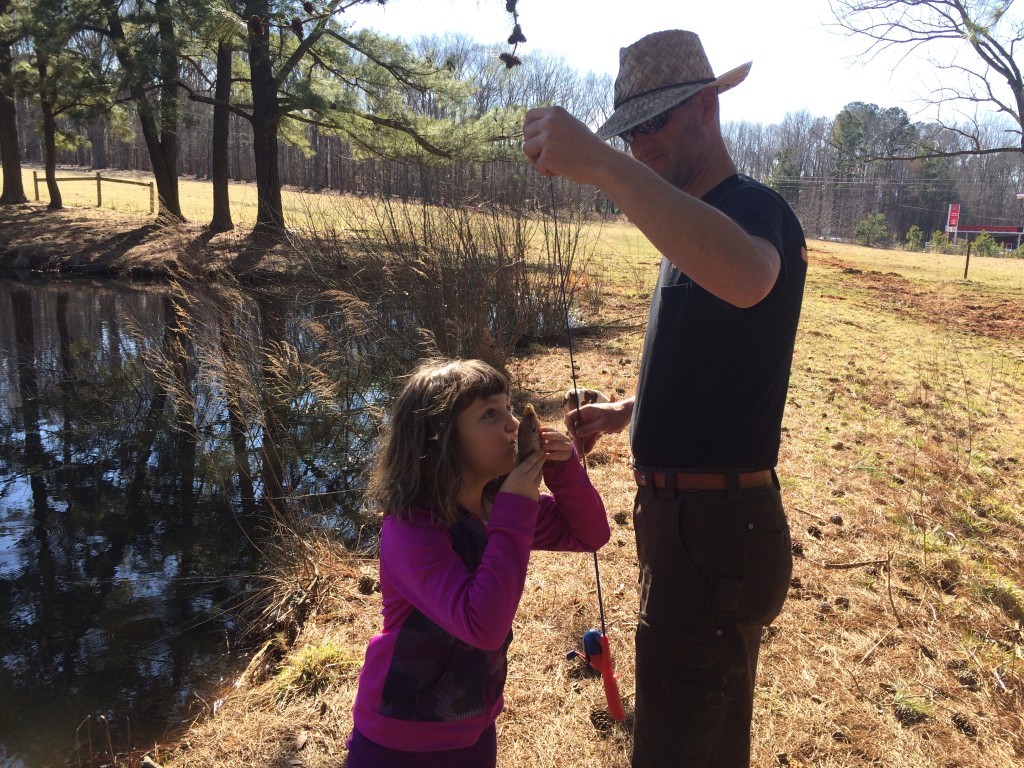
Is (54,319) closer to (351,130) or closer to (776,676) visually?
(351,130)

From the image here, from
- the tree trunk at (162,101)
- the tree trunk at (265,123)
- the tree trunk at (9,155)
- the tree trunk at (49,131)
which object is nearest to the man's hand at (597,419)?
the tree trunk at (162,101)

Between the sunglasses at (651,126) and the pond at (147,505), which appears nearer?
the sunglasses at (651,126)

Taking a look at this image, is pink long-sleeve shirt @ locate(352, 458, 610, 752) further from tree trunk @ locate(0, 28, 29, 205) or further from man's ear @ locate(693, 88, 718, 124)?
tree trunk @ locate(0, 28, 29, 205)

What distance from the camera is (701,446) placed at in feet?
5.12

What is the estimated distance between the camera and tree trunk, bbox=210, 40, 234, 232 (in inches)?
732

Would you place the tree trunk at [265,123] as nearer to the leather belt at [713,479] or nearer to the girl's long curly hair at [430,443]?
the girl's long curly hair at [430,443]

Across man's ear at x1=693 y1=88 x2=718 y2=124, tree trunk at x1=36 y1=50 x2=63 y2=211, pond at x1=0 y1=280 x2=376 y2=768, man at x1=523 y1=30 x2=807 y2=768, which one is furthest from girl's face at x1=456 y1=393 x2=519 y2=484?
tree trunk at x1=36 y1=50 x2=63 y2=211

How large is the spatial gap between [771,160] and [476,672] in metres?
58.9

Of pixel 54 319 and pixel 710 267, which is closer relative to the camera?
pixel 710 267

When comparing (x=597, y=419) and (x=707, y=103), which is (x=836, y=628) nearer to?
(x=597, y=419)

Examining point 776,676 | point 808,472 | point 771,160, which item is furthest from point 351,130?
point 771,160

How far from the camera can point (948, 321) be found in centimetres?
1148

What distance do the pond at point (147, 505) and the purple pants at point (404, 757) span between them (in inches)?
84.3

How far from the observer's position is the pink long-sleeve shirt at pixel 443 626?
1.42 m
